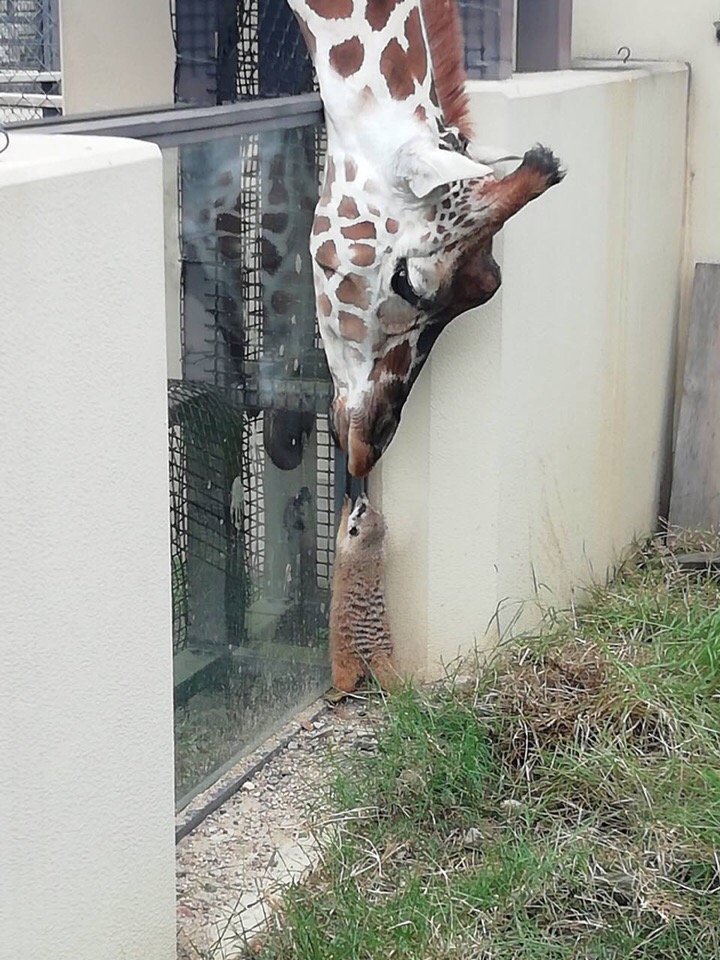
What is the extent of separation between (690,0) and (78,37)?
2.03m

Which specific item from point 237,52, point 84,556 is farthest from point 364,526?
point 84,556

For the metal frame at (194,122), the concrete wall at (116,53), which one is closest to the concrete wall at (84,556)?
the metal frame at (194,122)

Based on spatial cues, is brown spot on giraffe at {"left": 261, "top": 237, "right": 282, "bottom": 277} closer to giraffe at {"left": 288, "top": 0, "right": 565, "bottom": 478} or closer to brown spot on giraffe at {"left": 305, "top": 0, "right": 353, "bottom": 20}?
giraffe at {"left": 288, "top": 0, "right": 565, "bottom": 478}

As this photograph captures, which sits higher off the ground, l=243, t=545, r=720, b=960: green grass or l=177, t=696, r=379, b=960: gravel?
l=243, t=545, r=720, b=960: green grass

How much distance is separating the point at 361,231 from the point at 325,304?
0.20 meters

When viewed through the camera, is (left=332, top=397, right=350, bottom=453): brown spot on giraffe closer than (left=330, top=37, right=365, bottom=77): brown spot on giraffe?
No

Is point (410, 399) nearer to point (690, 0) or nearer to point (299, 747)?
point (299, 747)

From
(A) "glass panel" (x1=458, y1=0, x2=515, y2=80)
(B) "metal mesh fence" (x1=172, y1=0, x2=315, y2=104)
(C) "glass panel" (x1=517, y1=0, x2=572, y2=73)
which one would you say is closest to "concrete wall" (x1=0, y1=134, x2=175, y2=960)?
(A) "glass panel" (x1=458, y1=0, x2=515, y2=80)

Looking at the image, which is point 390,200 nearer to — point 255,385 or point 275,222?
point 275,222

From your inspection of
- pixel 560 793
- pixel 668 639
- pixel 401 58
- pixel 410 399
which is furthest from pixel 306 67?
pixel 560 793

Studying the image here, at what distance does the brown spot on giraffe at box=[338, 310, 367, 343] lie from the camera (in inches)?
143

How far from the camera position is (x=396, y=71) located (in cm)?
356

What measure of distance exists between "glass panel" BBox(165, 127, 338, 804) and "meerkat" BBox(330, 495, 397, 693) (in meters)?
0.07

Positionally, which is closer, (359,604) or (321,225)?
(321,225)
